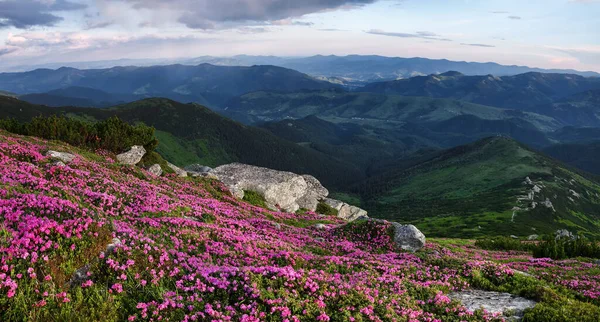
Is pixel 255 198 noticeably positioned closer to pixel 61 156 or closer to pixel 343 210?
pixel 343 210

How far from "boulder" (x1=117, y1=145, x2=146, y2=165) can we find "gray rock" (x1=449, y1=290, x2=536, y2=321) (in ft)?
140

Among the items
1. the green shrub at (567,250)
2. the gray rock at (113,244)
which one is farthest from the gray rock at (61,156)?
the green shrub at (567,250)

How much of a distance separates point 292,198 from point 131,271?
52.0 m

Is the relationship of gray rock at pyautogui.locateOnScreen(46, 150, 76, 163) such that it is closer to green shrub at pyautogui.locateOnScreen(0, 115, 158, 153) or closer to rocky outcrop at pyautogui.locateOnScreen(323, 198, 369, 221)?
green shrub at pyautogui.locateOnScreen(0, 115, 158, 153)

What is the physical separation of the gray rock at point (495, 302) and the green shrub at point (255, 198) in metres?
37.9

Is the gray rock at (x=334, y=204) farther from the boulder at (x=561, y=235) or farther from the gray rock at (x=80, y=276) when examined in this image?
the gray rock at (x=80, y=276)

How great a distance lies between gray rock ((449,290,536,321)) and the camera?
44.4ft

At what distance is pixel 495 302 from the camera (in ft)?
47.9

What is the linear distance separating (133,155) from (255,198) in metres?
19.0

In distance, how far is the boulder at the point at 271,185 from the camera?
2215 inches

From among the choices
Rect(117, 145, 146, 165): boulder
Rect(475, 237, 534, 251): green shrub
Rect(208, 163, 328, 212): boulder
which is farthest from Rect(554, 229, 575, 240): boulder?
Rect(117, 145, 146, 165): boulder

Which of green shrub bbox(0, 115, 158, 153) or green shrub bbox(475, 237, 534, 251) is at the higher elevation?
green shrub bbox(0, 115, 158, 153)

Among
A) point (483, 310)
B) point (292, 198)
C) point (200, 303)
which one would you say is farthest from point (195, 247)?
point (292, 198)

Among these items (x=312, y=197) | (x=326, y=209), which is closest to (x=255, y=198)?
(x=312, y=197)
